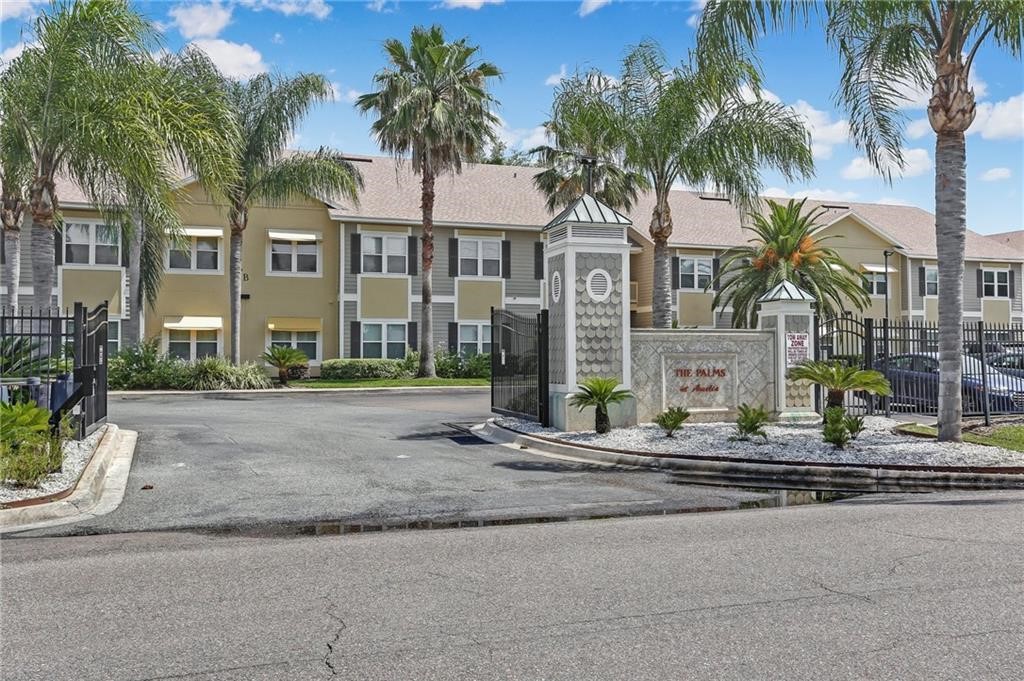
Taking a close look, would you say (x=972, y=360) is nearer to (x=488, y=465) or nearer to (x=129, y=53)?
(x=488, y=465)

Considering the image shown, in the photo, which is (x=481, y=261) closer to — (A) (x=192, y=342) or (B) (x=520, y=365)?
(A) (x=192, y=342)

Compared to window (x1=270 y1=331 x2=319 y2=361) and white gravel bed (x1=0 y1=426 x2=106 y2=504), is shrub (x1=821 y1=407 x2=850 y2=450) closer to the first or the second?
white gravel bed (x1=0 y1=426 x2=106 y2=504)

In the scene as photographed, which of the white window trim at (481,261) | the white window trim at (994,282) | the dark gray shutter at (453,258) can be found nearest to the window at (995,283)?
the white window trim at (994,282)

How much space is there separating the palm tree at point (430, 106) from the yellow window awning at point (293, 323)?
18.2 feet

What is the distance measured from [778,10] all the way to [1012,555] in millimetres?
10411

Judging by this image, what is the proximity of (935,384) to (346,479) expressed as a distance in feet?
46.5

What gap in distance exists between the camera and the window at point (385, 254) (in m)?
35.1

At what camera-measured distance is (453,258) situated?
119 ft

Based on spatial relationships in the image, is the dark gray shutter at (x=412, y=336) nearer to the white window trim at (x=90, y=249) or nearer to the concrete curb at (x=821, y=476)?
the white window trim at (x=90, y=249)

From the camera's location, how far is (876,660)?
4832mm

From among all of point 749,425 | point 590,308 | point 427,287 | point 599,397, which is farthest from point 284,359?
point 749,425

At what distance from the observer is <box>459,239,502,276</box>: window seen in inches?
1436

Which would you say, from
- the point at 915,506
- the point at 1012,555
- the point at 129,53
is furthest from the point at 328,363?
the point at 1012,555

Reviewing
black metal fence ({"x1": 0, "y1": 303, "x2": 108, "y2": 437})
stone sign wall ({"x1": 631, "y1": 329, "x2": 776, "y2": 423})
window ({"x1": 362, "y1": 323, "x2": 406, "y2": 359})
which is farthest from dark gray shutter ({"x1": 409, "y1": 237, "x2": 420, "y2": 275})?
black metal fence ({"x1": 0, "y1": 303, "x2": 108, "y2": 437})
